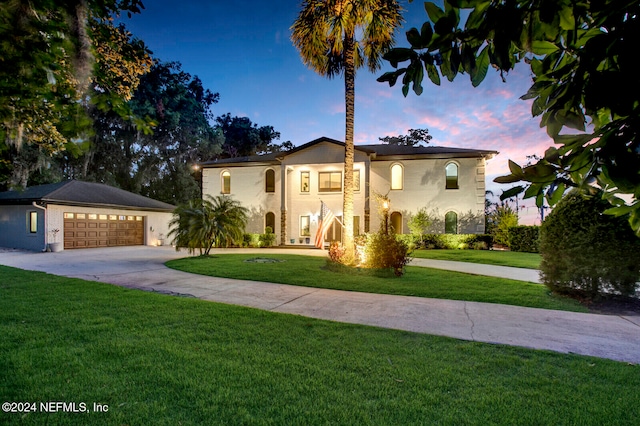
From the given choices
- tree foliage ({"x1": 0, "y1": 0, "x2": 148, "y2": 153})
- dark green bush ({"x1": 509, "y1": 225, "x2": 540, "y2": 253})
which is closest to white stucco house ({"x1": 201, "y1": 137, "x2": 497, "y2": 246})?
dark green bush ({"x1": 509, "y1": 225, "x2": 540, "y2": 253})

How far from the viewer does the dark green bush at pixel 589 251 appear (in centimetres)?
614

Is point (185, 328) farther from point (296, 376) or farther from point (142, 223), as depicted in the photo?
point (142, 223)

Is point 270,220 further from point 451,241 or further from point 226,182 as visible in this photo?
point 451,241

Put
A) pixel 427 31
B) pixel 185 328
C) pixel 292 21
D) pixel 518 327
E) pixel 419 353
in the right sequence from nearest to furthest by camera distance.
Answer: pixel 427 31, pixel 419 353, pixel 185 328, pixel 518 327, pixel 292 21

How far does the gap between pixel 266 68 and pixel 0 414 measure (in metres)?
24.2

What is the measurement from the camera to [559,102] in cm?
110

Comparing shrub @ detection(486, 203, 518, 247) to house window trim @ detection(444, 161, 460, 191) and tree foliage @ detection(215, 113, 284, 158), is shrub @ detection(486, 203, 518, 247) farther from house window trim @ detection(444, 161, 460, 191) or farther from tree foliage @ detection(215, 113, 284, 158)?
tree foliage @ detection(215, 113, 284, 158)

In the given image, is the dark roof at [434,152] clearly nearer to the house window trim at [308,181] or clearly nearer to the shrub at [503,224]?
the shrub at [503,224]

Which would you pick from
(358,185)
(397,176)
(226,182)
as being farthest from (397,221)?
(226,182)

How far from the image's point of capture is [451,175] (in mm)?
20656

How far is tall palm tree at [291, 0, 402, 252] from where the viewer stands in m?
11.4

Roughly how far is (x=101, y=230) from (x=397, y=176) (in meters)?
19.5

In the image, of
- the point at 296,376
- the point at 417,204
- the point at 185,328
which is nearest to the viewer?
the point at 296,376

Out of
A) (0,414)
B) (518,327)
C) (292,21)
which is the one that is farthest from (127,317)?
(292,21)
